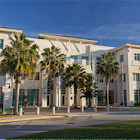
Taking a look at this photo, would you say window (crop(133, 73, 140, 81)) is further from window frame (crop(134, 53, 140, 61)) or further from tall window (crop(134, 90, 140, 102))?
window frame (crop(134, 53, 140, 61))

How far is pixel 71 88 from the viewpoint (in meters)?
38.0

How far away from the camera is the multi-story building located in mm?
35938

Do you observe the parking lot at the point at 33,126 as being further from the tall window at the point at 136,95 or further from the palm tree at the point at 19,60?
the tall window at the point at 136,95

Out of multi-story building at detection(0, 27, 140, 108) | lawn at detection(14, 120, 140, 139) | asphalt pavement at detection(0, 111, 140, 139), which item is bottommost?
asphalt pavement at detection(0, 111, 140, 139)

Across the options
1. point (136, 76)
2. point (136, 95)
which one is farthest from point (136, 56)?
point (136, 95)

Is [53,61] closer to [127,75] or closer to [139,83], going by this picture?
[127,75]

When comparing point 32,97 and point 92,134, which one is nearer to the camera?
point 92,134

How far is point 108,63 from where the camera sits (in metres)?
33.7

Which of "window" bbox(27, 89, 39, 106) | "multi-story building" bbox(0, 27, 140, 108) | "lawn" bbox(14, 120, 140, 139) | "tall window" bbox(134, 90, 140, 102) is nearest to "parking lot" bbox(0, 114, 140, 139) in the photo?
"lawn" bbox(14, 120, 140, 139)

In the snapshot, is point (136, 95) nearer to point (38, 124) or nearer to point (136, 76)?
point (136, 76)

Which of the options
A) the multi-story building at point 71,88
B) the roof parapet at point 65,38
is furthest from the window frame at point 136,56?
the roof parapet at point 65,38

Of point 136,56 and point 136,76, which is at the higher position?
point 136,56

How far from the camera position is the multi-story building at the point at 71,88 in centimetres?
3594

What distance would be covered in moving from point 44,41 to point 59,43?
3984mm
